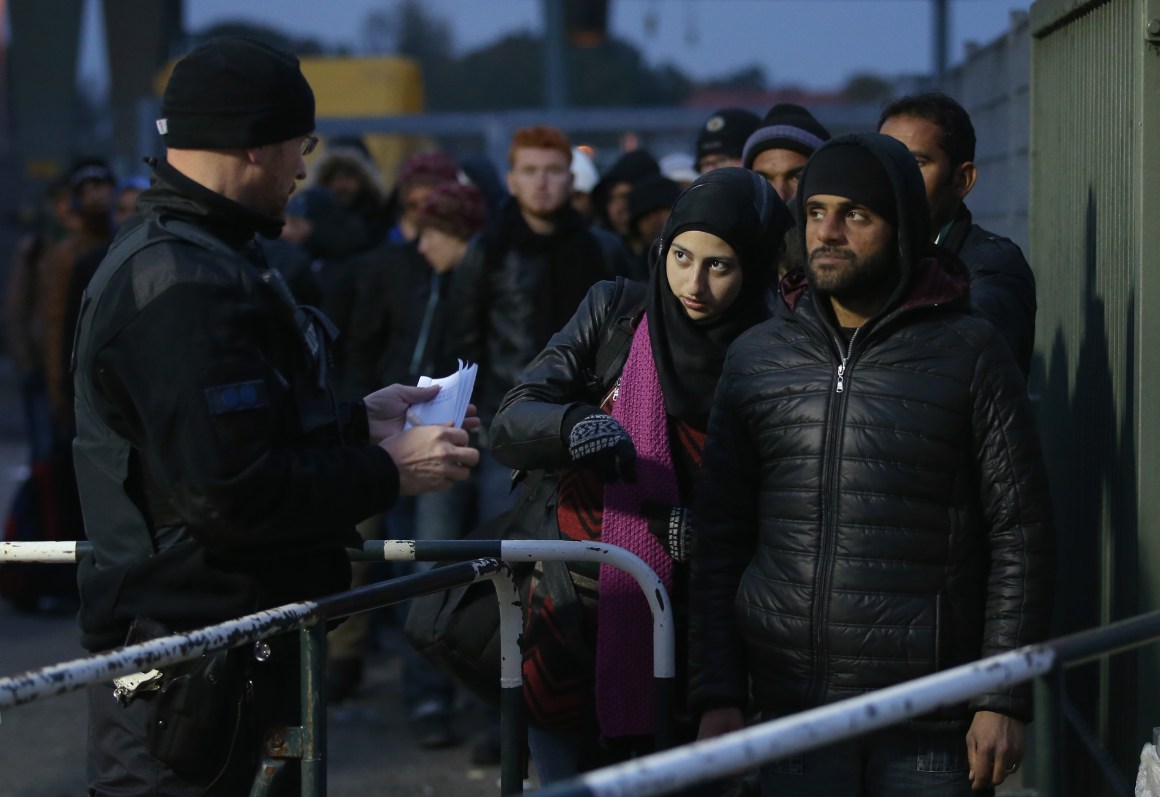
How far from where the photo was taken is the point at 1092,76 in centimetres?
400

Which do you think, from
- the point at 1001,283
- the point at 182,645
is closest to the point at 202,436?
the point at 182,645

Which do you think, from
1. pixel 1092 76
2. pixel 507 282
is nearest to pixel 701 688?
pixel 1092 76

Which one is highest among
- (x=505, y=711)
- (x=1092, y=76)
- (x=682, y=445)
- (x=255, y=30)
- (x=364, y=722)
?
(x=255, y=30)

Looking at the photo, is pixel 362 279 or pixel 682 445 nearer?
pixel 682 445

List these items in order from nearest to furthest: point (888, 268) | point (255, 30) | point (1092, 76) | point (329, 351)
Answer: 1. point (329, 351)
2. point (888, 268)
3. point (1092, 76)
4. point (255, 30)

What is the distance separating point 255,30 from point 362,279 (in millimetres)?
15882

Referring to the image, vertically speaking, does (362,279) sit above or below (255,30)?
below

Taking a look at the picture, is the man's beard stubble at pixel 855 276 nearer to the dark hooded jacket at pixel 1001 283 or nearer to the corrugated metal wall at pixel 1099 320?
the dark hooded jacket at pixel 1001 283

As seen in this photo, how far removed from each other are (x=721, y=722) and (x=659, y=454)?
0.58 metres

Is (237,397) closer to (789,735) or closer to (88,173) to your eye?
(789,735)

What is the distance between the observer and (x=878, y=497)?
3.00 m

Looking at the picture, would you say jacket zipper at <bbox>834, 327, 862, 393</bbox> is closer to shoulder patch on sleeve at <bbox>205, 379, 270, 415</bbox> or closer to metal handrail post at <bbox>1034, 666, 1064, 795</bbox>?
metal handrail post at <bbox>1034, 666, 1064, 795</bbox>

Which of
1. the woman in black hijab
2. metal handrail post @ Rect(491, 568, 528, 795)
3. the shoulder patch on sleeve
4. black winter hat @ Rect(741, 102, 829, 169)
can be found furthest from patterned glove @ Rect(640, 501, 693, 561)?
black winter hat @ Rect(741, 102, 829, 169)

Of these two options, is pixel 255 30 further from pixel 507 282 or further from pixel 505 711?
pixel 505 711
